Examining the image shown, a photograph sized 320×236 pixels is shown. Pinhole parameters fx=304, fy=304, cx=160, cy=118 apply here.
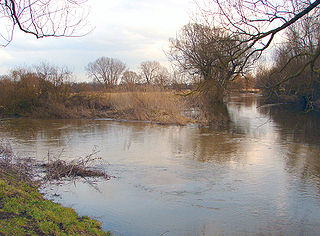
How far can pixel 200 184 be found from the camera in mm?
7672

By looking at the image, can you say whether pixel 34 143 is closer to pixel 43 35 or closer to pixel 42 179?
pixel 42 179

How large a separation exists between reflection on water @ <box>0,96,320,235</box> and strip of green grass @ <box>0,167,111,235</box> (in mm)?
645

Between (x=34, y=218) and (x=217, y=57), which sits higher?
(x=217, y=57)

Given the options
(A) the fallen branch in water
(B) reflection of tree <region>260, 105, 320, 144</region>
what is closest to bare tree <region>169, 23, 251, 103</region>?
(A) the fallen branch in water

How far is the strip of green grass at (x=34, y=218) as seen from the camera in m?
3.99

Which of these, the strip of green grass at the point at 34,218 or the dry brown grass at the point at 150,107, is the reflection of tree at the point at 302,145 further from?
the dry brown grass at the point at 150,107

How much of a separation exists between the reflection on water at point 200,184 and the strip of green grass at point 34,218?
2.12 feet

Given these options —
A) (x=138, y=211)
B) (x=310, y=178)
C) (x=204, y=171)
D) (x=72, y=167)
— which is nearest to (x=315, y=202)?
(x=310, y=178)

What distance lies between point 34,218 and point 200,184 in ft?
14.2

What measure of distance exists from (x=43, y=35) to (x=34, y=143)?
934 centimetres

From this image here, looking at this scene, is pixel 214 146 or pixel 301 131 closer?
pixel 214 146

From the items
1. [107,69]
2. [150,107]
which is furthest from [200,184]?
[107,69]

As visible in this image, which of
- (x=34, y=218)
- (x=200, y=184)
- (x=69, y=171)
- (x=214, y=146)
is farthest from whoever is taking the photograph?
(x=214, y=146)

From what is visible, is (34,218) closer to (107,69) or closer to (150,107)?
(150,107)
